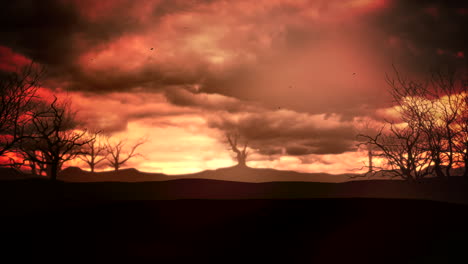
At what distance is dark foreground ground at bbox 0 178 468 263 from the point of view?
265 inches

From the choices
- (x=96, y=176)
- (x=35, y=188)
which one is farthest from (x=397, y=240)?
(x=96, y=176)

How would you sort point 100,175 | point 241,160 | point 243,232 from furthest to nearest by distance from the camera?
point 100,175, point 241,160, point 243,232

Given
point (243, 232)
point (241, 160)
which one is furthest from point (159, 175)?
point (243, 232)

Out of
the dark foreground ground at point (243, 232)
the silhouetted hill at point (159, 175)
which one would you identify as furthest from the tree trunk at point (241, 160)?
the dark foreground ground at point (243, 232)

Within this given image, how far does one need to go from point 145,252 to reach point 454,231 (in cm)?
639

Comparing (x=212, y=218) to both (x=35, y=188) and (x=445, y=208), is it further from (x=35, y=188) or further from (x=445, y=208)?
(x=35, y=188)

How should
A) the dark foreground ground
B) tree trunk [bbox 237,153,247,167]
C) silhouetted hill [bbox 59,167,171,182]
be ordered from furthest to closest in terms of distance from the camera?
A: silhouetted hill [bbox 59,167,171,182]
tree trunk [bbox 237,153,247,167]
the dark foreground ground

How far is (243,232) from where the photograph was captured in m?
7.65

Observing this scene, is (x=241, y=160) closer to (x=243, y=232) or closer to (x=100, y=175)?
(x=100, y=175)

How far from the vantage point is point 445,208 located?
28.5 ft

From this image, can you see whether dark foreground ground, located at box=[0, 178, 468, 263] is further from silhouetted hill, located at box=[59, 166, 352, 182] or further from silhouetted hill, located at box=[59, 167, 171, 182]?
silhouetted hill, located at box=[59, 167, 171, 182]

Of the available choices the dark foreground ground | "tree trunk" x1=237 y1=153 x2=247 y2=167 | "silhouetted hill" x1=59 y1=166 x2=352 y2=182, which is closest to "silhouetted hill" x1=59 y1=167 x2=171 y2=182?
"silhouetted hill" x1=59 y1=166 x2=352 y2=182

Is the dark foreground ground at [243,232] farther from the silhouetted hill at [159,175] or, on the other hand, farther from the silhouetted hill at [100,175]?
the silhouetted hill at [100,175]

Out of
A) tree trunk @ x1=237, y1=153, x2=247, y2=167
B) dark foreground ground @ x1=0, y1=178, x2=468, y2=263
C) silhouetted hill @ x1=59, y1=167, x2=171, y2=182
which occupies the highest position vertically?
tree trunk @ x1=237, y1=153, x2=247, y2=167
